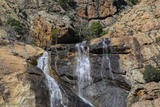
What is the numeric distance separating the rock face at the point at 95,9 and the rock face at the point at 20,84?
1238 inches

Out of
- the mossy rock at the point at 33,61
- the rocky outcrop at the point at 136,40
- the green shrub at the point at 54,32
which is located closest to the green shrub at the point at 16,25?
the green shrub at the point at 54,32

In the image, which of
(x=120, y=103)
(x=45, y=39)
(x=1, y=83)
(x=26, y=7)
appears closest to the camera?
(x=1, y=83)

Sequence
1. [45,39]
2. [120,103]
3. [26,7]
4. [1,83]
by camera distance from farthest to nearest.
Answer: [26,7], [45,39], [120,103], [1,83]

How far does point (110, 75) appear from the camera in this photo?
132 feet

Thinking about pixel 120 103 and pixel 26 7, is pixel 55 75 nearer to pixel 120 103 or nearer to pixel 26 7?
pixel 120 103

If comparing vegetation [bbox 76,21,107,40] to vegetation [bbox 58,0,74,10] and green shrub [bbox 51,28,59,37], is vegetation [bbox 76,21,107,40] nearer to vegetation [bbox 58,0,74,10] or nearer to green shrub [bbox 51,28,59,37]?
green shrub [bbox 51,28,59,37]

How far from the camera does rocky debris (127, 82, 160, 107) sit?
30.1 metres

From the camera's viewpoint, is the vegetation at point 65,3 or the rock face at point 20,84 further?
the vegetation at point 65,3

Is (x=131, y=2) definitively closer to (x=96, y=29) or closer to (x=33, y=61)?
(x=96, y=29)

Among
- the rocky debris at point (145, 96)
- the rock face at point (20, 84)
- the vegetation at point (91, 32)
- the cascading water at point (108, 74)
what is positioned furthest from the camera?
the vegetation at point (91, 32)

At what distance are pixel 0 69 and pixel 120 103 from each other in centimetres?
1262

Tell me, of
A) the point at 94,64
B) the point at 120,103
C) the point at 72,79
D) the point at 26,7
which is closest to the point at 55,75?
the point at 72,79

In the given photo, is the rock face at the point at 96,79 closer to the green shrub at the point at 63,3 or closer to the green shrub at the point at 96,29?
the green shrub at the point at 96,29

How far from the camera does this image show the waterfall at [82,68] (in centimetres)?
3906
